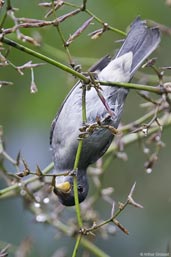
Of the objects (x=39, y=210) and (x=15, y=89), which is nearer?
(x=39, y=210)

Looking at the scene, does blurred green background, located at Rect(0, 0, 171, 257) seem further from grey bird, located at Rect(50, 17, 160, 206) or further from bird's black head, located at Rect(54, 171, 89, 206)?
bird's black head, located at Rect(54, 171, 89, 206)

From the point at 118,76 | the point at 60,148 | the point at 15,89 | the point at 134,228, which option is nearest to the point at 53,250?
the point at 134,228

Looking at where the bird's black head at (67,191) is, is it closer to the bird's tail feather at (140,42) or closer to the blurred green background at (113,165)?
the bird's tail feather at (140,42)

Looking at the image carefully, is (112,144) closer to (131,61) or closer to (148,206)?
(131,61)

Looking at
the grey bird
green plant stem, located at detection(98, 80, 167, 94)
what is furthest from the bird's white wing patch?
green plant stem, located at detection(98, 80, 167, 94)

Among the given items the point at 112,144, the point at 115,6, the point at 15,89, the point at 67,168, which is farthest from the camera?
the point at 15,89

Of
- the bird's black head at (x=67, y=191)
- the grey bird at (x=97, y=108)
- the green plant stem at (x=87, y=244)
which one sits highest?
the grey bird at (x=97, y=108)

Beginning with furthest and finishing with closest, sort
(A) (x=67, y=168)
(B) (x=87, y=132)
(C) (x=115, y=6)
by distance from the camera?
(C) (x=115, y=6)
(A) (x=67, y=168)
(B) (x=87, y=132)

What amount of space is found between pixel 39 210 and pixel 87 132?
1.12m

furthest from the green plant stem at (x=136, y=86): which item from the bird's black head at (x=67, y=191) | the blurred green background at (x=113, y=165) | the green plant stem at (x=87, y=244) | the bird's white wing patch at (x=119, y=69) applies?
the blurred green background at (x=113, y=165)

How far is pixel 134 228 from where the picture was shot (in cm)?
491

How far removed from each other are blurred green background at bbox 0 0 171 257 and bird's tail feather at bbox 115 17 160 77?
45.9 inches

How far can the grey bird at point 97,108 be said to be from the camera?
313 centimetres

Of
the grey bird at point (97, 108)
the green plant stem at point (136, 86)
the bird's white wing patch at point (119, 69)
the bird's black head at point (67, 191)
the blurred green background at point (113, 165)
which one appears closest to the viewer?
the green plant stem at point (136, 86)
